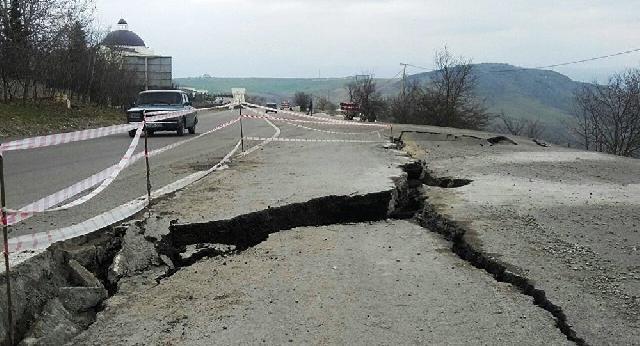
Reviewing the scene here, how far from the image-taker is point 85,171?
10383 millimetres

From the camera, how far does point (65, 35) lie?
27062 millimetres

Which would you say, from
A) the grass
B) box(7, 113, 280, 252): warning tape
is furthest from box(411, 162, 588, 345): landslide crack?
the grass

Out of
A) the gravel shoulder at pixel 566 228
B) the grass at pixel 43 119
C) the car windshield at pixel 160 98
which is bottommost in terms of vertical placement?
the grass at pixel 43 119

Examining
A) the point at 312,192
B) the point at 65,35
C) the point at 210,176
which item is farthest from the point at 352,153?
the point at 65,35

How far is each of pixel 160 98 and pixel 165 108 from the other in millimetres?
982

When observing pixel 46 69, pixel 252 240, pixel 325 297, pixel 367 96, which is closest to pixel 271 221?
pixel 252 240

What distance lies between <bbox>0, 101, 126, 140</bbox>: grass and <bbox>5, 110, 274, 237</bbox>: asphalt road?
4.48 meters

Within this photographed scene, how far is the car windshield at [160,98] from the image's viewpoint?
837 inches

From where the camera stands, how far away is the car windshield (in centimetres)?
2125

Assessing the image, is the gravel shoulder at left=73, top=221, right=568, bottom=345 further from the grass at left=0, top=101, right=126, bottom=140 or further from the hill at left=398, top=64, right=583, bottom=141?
the hill at left=398, top=64, right=583, bottom=141

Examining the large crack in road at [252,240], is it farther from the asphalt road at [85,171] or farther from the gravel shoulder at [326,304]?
the asphalt road at [85,171]

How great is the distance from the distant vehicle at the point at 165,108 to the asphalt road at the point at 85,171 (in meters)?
2.82

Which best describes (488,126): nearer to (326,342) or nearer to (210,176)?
(210,176)

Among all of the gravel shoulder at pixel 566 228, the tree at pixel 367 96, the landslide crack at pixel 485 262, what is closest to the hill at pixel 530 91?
the tree at pixel 367 96
